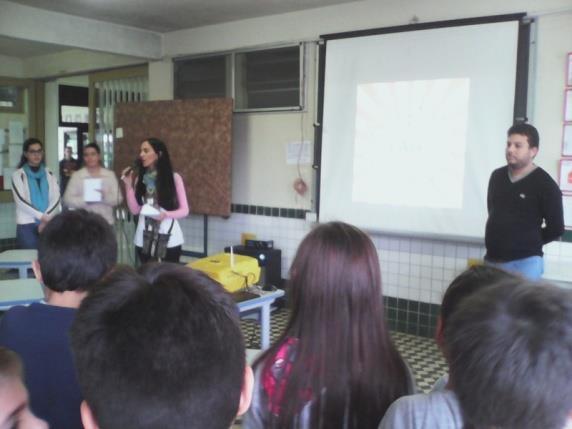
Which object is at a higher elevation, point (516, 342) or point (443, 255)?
point (516, 342)

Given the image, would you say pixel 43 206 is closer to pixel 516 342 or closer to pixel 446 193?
pixel 446 193

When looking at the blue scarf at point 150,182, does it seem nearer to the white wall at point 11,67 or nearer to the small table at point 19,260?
the small table at point 19,260

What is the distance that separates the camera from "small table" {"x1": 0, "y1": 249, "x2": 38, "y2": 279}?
12.5 ft

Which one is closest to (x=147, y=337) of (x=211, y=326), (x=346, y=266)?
(x=211, y=326)

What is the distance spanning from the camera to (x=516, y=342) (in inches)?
34.4

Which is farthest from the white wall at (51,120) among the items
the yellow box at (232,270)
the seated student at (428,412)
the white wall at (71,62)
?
the seated student at (428,412)

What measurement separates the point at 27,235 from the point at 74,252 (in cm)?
345

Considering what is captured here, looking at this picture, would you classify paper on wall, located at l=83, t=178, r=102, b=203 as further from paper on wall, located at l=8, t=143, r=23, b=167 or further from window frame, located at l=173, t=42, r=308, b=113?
paper on wall, located at l=8, t=143, r=23, b=167

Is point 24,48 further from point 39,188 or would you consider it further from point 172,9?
point 172,9

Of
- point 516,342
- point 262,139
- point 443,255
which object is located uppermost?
point 262,139

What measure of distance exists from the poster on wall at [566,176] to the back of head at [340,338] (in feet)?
9.23

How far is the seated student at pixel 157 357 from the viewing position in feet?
2.40

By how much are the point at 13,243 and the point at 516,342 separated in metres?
8.10

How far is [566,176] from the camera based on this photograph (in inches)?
147
